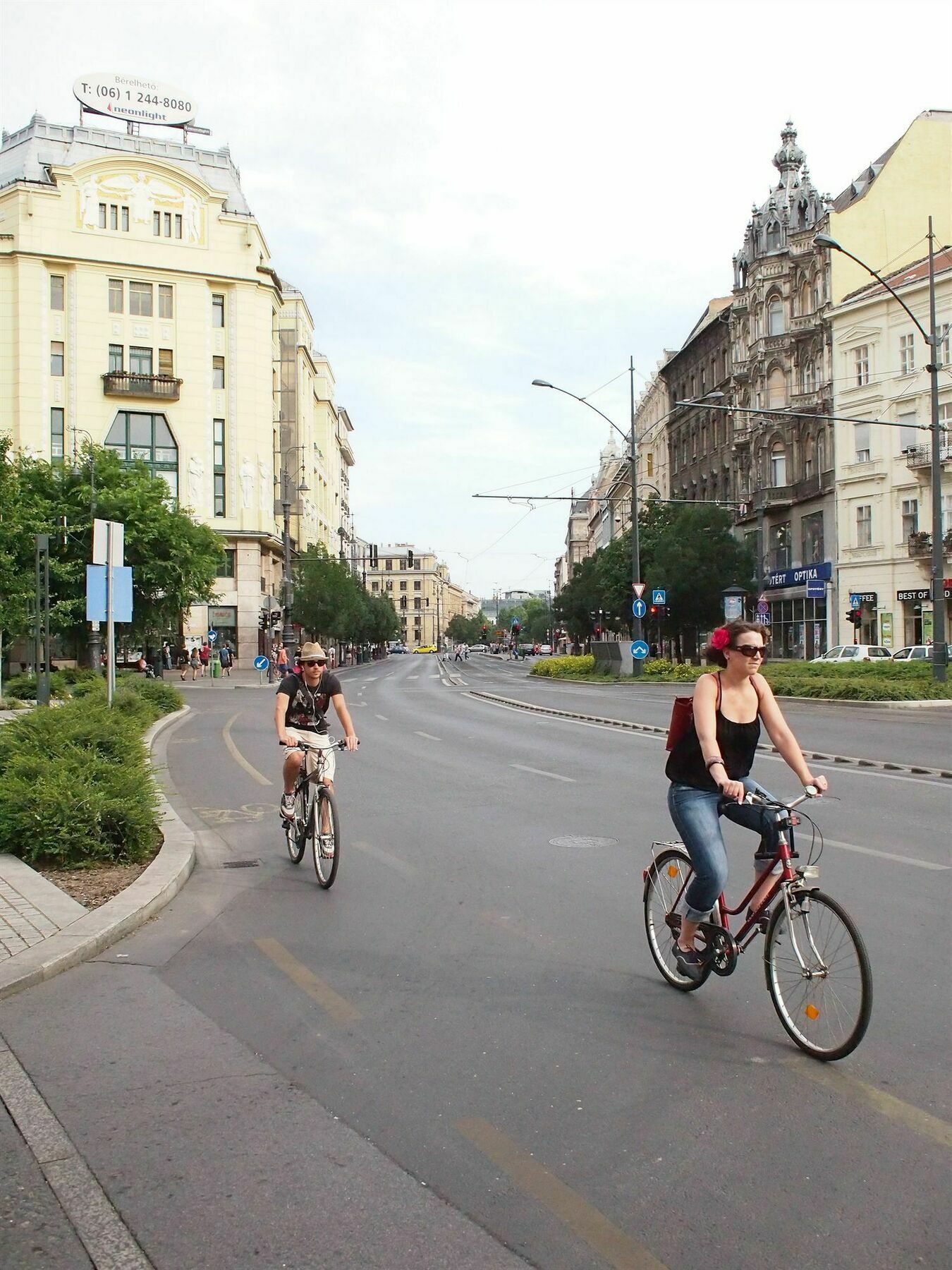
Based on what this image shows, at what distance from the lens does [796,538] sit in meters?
Answer: 54.3

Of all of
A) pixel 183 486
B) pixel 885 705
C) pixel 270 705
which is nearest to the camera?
pixel 885 705

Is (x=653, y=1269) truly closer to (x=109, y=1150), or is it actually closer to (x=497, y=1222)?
(x=497, y=1222)

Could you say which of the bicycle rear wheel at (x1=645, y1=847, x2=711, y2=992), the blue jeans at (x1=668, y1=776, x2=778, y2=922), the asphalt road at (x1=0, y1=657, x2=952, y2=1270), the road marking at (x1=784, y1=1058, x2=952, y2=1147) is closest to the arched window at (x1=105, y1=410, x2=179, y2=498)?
the asphalt road at (x1=0, y1=657, x2=952, y2=1270)

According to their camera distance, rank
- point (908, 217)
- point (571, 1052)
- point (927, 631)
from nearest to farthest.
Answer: point (571, 1052)
point (927, 631)
point (908, 217)

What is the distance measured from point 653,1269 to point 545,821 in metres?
7.46

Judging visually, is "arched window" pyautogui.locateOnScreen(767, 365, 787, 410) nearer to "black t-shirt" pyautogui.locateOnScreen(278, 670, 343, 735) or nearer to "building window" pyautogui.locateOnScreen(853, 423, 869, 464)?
"building window" pyautogui.locateOnScreen(853, 423, 869, 464)

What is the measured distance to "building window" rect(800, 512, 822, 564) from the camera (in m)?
51.7

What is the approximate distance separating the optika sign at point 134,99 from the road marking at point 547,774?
5978 centimetres

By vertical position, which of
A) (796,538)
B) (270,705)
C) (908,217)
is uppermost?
(908,217)

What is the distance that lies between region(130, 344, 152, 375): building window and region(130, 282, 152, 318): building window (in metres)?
1.89

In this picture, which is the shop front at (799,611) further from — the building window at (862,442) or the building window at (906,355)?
the building window at (906,355)

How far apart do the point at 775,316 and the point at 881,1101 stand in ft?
184

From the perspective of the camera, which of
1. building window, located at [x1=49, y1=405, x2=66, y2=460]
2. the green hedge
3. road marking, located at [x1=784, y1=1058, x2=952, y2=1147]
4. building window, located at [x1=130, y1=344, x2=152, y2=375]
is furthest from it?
building window, located at [x1=130, y1=344, x2=152, y2=375]

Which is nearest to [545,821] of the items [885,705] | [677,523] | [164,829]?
[164,829]
